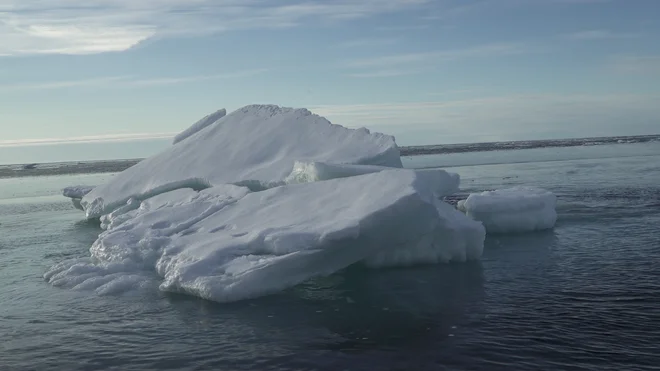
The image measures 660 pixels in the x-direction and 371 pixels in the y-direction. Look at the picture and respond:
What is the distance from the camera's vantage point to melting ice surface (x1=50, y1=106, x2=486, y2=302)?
40.5 ft

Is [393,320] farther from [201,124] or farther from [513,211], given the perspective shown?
[201,124]

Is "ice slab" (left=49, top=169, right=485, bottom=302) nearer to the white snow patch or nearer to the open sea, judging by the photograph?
the open sea

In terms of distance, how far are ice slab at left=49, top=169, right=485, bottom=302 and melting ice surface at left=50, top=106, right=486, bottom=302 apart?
0.09ft

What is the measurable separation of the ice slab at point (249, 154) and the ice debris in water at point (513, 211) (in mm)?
2882

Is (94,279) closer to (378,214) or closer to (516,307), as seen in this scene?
(378,214)

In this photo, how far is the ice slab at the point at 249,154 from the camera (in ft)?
62.3

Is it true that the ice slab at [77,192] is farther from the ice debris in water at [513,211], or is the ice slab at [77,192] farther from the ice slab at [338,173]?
the ice debris in water at [513,211]

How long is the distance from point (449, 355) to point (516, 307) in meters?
2.73

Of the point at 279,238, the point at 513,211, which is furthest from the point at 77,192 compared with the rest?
the point at 513,211

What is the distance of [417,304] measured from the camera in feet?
38.5

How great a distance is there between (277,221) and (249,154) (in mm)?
7476

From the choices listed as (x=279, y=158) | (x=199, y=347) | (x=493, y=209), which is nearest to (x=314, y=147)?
(x=279, y=158)

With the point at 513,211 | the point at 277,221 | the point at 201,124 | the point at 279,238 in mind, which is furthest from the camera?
the point at 201,124

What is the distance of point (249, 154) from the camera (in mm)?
20953
